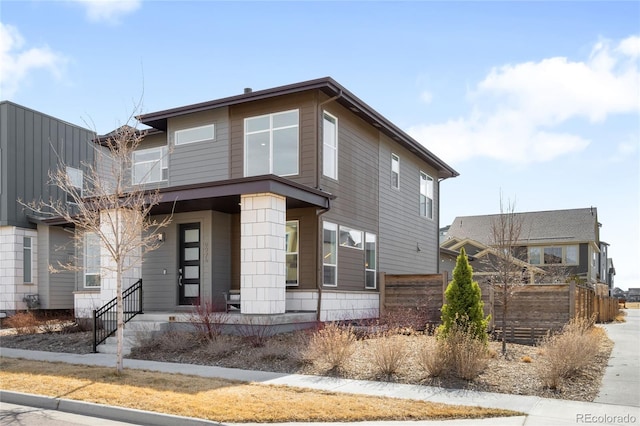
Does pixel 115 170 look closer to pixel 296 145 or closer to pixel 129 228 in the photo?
pixel 129 228

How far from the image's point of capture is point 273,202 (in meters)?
13.7

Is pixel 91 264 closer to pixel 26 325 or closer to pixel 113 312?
pixel 26 325

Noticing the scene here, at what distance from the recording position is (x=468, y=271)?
12.5 meters

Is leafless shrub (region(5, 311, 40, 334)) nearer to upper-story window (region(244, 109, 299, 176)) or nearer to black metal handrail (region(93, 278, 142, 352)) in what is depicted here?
black metal handrail (region(93, 278, 142, 352))

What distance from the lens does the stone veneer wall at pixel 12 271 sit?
21391 mm

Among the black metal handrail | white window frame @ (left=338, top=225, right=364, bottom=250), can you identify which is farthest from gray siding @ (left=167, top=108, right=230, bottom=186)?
white window frame @ (left=338, top=225, right=364, bottom=250)

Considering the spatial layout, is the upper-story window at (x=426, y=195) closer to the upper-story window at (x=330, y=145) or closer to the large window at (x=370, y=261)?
the large window at (x=370, y=261)

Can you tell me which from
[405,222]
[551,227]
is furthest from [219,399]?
[551,227]

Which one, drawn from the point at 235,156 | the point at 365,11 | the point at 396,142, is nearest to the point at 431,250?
the point at 396,142

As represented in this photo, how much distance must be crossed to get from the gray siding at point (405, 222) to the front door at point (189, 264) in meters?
6.14

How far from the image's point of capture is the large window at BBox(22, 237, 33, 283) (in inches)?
867

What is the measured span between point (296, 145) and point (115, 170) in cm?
592

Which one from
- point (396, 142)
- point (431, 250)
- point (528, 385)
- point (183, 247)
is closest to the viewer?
point (528, 385)

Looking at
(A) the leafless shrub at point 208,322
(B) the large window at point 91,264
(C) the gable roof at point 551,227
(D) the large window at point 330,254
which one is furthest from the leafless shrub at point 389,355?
(C) the gable roof at point 551,227
